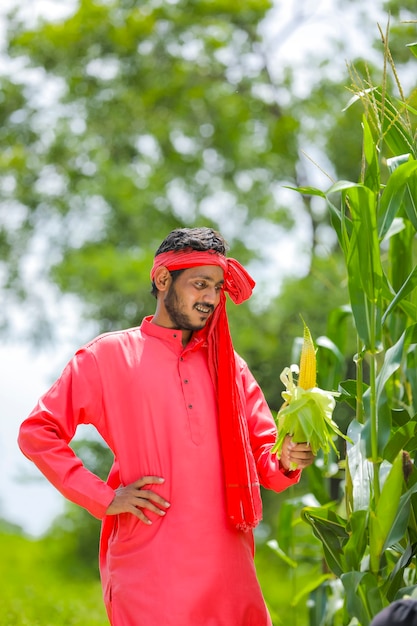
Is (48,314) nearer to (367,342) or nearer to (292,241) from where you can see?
(292,241)

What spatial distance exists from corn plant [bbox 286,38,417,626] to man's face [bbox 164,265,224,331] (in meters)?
0.33

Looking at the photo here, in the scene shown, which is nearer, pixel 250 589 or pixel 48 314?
pixel 250 589

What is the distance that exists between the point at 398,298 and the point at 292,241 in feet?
25.5

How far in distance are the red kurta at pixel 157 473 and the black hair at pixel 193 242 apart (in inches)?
8.9

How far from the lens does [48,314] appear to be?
36.3 ft

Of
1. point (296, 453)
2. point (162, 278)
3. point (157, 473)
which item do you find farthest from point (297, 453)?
point (162, 278)

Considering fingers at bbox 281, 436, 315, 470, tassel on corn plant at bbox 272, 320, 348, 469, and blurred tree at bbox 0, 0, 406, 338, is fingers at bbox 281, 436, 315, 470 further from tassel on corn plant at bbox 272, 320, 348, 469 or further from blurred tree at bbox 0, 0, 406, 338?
blurred tree at bbox 0, 0, 406, 338

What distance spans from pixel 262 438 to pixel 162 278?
53 cm

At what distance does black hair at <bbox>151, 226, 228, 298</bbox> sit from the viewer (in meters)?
2.81

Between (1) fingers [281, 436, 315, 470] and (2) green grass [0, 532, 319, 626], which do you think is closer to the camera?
(1) fingers [281, 436, 315, 470]

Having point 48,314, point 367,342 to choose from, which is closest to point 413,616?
point 367,342

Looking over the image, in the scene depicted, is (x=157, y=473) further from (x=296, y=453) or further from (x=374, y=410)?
(x=374, y=410)

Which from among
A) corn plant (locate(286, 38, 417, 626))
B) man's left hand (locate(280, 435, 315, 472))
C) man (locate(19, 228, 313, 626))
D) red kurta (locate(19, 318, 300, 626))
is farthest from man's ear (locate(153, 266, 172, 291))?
man's left hand (locate(280, 435, 315, 472))

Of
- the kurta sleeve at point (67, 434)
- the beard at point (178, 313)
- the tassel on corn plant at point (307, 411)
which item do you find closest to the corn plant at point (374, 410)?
the tassel on corn plant at point (307, 411)
